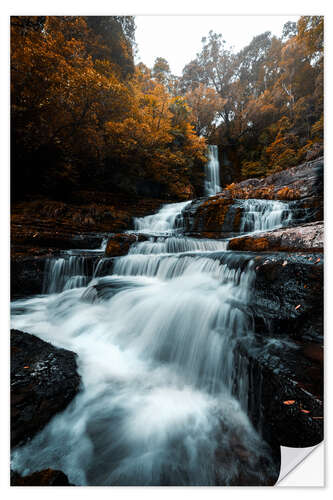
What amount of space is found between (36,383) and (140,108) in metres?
10.4

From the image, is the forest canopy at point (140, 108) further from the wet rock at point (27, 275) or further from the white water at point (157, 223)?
the white water at point (157, 223)

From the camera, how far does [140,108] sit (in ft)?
30.3

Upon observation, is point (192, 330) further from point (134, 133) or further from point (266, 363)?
point (134, 133)

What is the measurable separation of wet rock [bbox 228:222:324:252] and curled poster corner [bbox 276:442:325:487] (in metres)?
1.91

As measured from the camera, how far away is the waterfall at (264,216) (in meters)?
5.80

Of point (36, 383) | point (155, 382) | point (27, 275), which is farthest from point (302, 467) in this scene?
point (27, 275)

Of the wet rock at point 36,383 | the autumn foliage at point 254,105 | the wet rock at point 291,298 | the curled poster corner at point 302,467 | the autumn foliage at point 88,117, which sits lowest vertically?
the curled poster corner at point 302,467

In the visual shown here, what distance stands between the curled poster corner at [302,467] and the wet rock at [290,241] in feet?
6.27

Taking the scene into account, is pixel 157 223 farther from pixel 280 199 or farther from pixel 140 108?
pixel 140 108

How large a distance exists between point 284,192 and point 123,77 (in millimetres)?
8728

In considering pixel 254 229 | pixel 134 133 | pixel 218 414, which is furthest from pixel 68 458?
pixel 134 133

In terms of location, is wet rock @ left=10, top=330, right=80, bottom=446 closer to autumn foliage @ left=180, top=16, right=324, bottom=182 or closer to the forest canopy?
the forest canopy

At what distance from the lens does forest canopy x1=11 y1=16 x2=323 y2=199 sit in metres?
4.60

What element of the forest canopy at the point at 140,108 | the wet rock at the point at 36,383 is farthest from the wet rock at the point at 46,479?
the forest canopy at the point at 140,108
